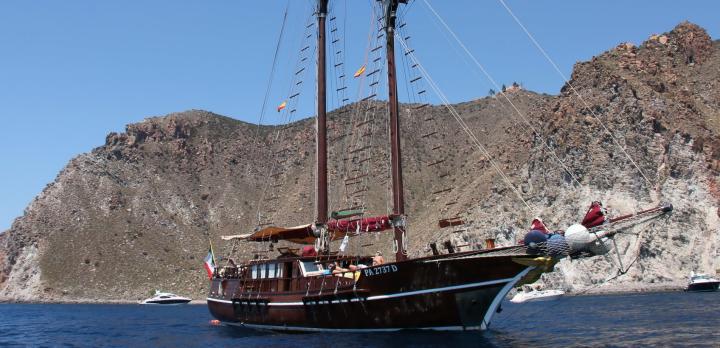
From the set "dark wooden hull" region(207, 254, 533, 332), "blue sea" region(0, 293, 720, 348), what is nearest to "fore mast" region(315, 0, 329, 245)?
"dark wooden hull" region(207, 254, 533, 332)

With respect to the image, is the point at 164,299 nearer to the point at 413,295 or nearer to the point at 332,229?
the point at 332,229

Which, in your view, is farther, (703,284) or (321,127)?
(703,284)

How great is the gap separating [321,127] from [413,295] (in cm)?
1822

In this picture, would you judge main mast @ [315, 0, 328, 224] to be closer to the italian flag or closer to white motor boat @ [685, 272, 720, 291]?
the italian flag

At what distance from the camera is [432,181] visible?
145m

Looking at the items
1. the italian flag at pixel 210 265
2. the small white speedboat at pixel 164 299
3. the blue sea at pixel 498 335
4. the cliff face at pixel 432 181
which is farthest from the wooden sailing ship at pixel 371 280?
the small white speedboat at pixel 164 299

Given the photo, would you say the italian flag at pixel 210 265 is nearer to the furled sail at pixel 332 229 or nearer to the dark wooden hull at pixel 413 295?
the furled sail at pixel 332 229

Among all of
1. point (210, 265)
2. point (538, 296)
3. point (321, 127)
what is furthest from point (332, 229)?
point (538, 296)

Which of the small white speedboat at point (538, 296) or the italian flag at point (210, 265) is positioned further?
the small white speedboat at point (538, 296)

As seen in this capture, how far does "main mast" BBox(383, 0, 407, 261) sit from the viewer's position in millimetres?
39312

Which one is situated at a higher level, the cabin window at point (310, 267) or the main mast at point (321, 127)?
the main mast at point (321, 127)

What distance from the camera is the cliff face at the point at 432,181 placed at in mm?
88250

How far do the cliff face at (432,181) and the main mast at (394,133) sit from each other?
576 centimetres

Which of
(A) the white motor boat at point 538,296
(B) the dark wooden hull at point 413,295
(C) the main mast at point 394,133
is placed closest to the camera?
(B) the dark wooden hull at point 413,295
